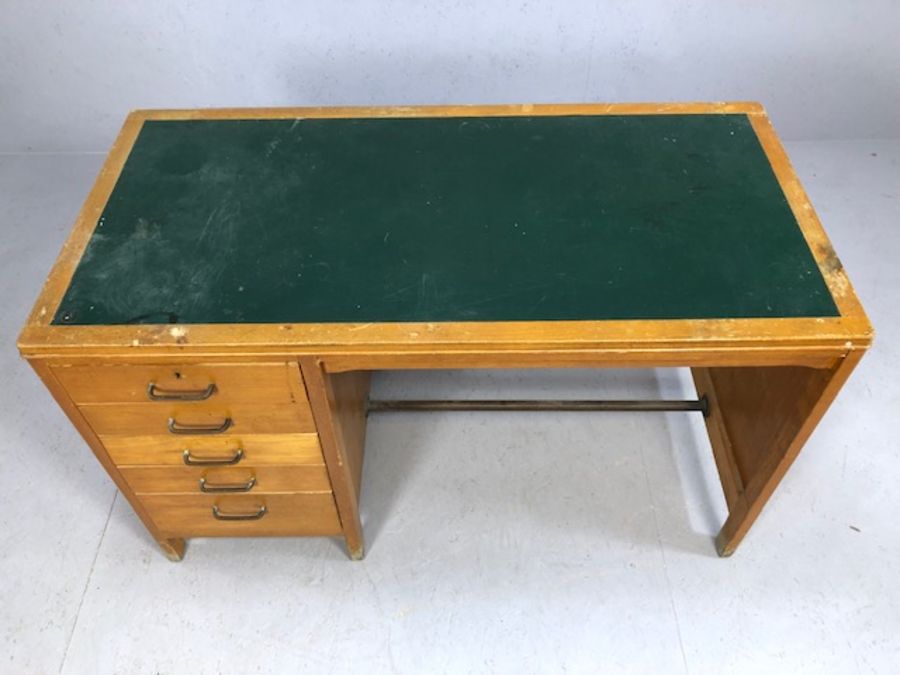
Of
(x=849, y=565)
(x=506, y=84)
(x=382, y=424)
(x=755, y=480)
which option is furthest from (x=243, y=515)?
(x=506, y=84)

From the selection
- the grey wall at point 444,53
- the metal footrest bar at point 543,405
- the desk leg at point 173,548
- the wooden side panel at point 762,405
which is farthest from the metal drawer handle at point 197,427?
the grey wall at point 444,53

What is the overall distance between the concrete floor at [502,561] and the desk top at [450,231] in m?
0.76

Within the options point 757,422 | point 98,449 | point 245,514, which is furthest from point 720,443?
point 98,449

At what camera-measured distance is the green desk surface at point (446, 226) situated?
4.10 ft

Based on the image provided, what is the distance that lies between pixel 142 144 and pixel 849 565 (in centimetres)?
192

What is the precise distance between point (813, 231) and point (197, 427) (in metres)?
1.22

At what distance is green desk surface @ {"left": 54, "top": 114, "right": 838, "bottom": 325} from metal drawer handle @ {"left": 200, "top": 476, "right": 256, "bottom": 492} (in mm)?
401

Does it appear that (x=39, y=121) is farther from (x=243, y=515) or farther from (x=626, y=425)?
(x=626, y=425)

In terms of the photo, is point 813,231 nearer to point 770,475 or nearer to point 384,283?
point 770,475

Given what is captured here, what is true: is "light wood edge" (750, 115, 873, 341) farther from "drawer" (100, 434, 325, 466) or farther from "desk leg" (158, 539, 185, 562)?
"desk leg" (158, 539, 185, 562)

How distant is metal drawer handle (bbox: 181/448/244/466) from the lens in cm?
139

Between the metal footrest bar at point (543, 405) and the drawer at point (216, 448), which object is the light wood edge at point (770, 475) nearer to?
the metal footrest bar at point (543, 405)

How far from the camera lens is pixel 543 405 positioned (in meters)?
1.96

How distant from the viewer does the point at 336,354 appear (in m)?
1.20
